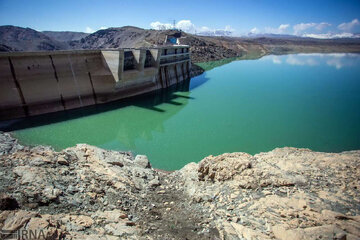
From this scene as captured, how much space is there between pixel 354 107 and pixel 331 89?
7.45 m

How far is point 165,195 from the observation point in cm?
598

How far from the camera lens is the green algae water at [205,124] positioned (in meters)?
12.0

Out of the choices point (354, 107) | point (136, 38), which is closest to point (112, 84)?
point (354, 107)

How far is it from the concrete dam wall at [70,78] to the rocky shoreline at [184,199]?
36.5ft

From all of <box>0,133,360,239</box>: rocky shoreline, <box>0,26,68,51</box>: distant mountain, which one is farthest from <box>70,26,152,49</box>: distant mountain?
<box>0,133,360,239</box>: rocky shoreline

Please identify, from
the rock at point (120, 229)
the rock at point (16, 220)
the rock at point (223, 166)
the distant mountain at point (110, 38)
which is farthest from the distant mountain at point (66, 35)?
the rock at point (120, 229)

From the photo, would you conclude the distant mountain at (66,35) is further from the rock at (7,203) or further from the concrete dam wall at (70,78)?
the rock at (7,203)

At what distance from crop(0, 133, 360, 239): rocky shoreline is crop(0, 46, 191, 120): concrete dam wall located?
11136 millimetres

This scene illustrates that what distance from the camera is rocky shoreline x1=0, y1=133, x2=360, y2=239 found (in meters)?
3.69

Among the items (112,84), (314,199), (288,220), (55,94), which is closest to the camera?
(288,220)

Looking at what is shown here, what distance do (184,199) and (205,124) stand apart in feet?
31.4

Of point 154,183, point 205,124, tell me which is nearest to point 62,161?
point 154,183

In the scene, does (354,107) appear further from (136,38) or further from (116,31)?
(116,31)

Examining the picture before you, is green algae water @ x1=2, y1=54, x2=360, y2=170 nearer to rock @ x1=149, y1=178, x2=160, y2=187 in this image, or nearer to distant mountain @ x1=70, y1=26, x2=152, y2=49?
rock @ x1=149, y1=178, x2=160, y2=187
